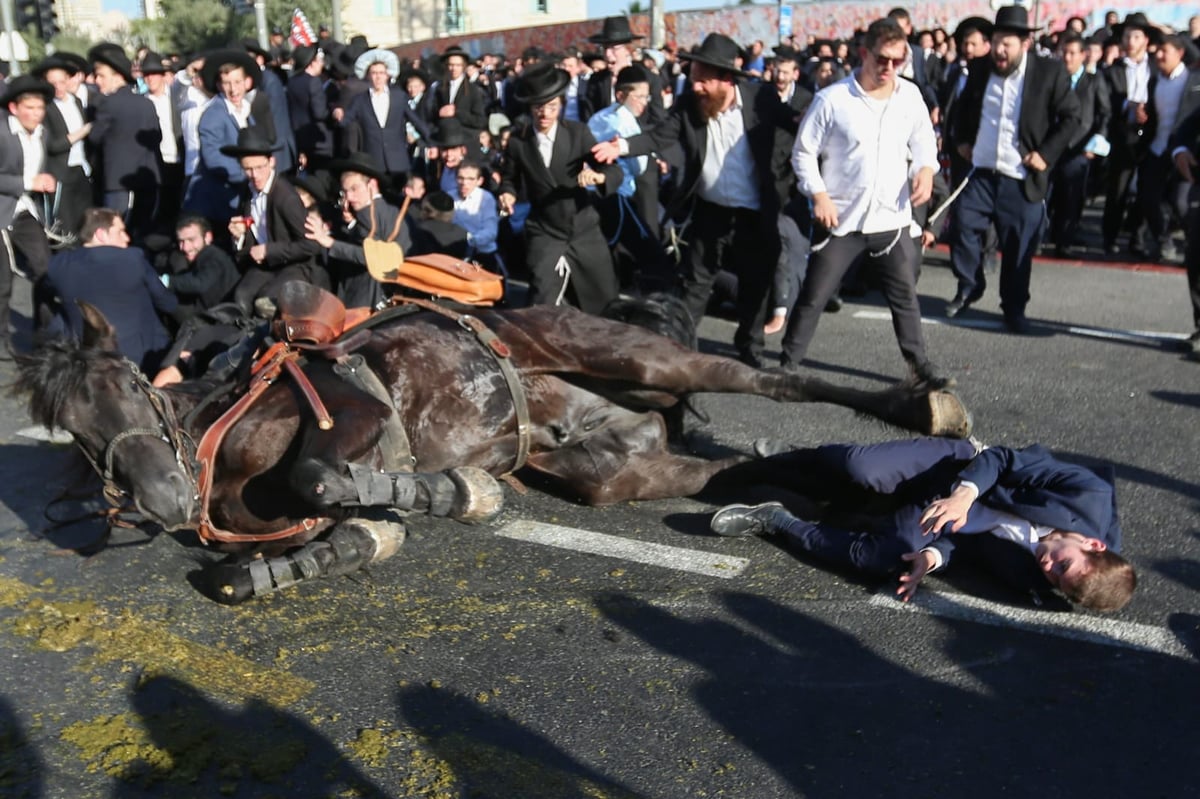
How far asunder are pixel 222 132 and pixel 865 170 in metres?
5.27

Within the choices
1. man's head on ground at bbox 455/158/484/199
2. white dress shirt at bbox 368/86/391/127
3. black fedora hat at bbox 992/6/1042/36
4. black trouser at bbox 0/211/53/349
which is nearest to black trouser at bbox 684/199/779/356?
man's head on ground at bbox 455/158/484/199

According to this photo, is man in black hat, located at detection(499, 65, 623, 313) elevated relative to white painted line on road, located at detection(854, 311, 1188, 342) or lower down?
elevated

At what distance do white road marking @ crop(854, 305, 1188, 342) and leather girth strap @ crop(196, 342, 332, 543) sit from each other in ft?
17.1

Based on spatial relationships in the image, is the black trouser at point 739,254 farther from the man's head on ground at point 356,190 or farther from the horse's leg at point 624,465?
the horse's leg at point 624,465

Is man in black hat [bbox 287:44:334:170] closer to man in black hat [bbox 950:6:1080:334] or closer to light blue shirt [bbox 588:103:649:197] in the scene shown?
light blue shirt [bbox 588:103:649:197]

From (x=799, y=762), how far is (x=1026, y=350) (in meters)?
5.29

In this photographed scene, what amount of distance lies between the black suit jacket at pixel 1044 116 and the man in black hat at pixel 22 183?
259 inches

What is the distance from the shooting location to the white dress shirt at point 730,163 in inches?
277

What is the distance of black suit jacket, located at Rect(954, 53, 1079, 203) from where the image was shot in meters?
7.92

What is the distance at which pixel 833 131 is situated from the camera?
6.50 meters

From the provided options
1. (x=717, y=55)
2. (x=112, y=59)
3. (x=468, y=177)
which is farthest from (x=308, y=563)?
(x=112, y=59)

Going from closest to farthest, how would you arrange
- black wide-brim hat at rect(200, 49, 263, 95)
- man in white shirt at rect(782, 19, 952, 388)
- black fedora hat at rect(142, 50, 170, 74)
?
1. man in white shirt at rect(782, 19, 952, 388)
2. black wide-brim hat at rect(200, 49, 263, 95)
3. black fedora hat at rect(142, 50, 170, 74)

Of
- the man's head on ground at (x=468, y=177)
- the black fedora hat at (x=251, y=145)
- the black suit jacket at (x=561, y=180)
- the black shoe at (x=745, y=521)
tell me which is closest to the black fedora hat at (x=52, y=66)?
the black fedora hat at (x=251, y=145)

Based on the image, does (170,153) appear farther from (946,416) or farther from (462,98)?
(946,416)
